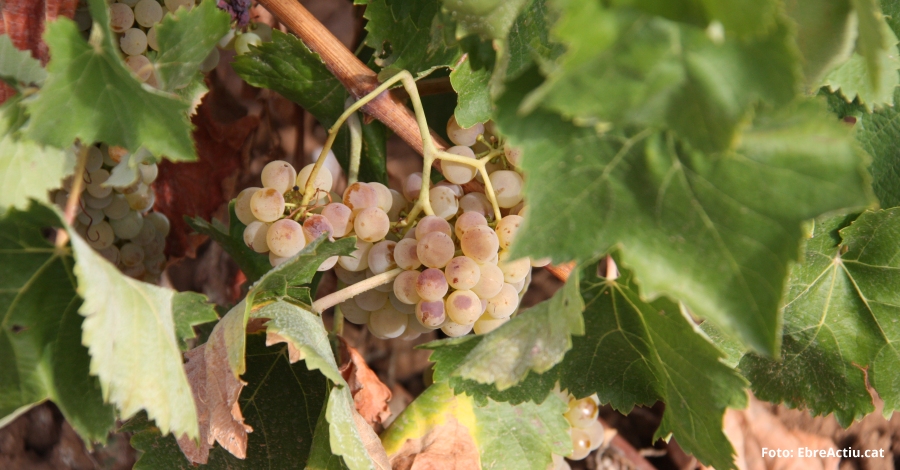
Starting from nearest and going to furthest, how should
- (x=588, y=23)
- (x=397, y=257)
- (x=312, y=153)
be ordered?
(x=588, y=23) → (x=397, y=257) → (x=312, y=153)

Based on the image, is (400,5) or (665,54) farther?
(400,5)

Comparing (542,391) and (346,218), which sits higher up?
(346,218)

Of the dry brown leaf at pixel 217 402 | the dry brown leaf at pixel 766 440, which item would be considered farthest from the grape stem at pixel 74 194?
the dry brown leaf at pixel 766 440

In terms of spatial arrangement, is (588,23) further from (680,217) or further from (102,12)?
(102,12)

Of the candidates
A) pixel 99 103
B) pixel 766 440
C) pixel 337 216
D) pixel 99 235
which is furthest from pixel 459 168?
pixel 766 440

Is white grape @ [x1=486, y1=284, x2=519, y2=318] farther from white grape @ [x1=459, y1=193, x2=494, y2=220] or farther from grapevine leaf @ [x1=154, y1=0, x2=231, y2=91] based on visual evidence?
grapevine leaf @ [x1=154, y1=0, x2=231, y2=91]

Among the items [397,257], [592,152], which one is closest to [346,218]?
[397,257]
